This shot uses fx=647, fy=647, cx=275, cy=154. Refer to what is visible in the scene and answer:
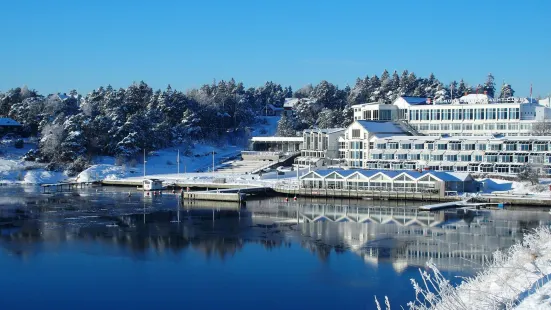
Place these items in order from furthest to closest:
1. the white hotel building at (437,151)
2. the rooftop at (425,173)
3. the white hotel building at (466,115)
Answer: the white hotel building at (466,115), the white hotel building at (437,151), the rooftop at (425,173)

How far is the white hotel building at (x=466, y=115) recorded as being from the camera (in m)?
55.6

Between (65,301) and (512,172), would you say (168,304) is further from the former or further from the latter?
(512,172)

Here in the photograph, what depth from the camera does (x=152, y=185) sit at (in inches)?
1945

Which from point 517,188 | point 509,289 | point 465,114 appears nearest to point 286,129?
point 465,114

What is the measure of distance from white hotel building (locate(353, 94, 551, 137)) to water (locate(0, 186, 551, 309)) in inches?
827

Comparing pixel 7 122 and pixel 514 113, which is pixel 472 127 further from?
pixel 7 122

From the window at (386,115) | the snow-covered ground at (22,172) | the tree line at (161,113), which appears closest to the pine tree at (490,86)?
the tree line at (161,113)

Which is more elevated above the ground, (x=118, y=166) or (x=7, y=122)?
(x=7, y=122)

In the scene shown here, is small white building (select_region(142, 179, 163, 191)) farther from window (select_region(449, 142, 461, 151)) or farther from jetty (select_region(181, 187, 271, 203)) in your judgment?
window (select_region(449, 142, 461, 151))

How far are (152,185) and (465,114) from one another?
28.2m

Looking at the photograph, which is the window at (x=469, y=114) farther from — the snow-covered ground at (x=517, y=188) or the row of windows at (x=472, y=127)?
the snow-covered ground at (x=517, y=188)

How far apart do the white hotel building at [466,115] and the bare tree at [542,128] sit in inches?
26.2

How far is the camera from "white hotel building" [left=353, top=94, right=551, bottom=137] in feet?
182

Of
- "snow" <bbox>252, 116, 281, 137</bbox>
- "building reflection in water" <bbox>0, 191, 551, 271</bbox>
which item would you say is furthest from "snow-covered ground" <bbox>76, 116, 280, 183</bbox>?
"building reflection in water" <bbox>0, 191, 551, 271</bbox>
